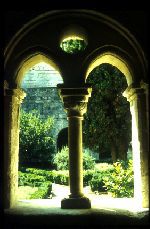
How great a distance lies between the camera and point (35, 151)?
1440 centimetres

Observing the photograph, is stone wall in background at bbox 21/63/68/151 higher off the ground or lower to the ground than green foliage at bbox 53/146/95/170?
higher

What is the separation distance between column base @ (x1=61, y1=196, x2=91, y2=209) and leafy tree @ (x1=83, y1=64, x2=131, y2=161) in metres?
7.52

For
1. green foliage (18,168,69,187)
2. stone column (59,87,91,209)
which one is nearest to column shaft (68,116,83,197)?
stone column (59,87,91,209)

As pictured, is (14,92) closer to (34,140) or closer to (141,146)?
(141,146)

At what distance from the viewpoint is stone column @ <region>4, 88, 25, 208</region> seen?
201 inches

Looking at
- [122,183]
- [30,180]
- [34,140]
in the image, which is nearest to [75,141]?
[122,183]

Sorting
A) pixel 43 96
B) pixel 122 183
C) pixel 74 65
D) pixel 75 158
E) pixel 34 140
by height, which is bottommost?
pixel 122 183

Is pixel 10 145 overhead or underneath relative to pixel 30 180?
overhead

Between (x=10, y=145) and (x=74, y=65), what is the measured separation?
1.65m

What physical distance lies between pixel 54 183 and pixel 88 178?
53.7 inches

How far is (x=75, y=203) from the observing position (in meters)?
5.05

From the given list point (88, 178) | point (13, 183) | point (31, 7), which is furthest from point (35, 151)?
point (31, 7)

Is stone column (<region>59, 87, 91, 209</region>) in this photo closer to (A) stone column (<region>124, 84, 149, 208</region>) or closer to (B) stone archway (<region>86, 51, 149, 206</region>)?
(B) stone archway (<region>86, 51, 149, 206</region>)

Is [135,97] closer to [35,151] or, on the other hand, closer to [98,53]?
[98,53]
